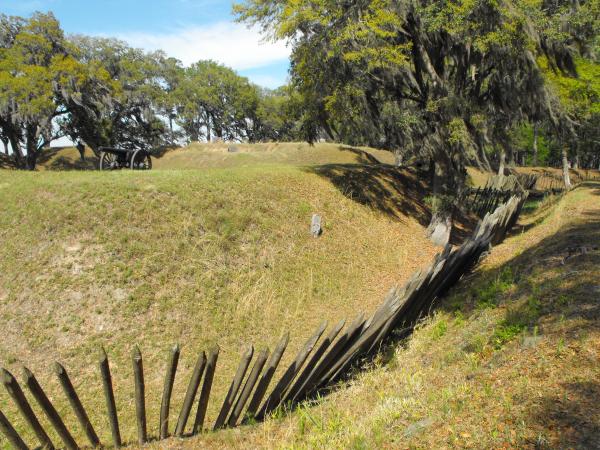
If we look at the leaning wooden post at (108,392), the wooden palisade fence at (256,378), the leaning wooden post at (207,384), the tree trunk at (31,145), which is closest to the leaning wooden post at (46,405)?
the wooden palisade fence at (256,378)

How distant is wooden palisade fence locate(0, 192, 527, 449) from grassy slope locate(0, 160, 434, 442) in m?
1.43

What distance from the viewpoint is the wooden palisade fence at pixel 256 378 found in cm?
400

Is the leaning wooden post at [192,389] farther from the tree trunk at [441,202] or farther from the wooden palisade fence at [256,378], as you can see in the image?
the tree trunk at [441,202]

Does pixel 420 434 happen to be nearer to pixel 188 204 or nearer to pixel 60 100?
pixel 188 204

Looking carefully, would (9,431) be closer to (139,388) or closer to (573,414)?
(139,388)

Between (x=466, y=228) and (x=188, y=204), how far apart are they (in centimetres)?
1253

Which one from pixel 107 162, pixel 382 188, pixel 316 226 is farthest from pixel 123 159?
pixel 382 188

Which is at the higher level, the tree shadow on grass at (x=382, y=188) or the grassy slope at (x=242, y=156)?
the grassy slope at (x=242, y=156)

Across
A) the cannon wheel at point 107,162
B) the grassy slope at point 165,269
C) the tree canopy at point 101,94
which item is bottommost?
the grassy slope at point 165,269

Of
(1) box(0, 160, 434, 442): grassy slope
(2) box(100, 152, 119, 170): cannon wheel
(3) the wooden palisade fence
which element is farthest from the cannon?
(3) the wooden palisade fence

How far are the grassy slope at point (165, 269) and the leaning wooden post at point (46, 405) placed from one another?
1.87 m

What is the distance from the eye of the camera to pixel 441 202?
1458cm

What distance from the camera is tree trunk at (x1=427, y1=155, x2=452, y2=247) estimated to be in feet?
47.0

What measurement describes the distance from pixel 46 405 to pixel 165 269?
569 cm
